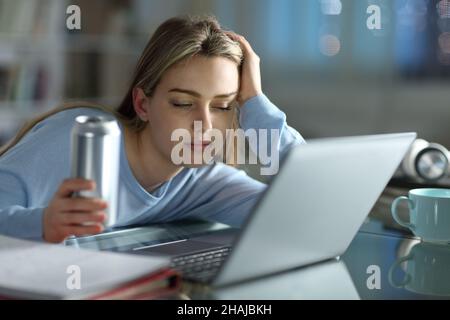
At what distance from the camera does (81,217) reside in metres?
0.91

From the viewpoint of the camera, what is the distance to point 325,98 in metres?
4.39

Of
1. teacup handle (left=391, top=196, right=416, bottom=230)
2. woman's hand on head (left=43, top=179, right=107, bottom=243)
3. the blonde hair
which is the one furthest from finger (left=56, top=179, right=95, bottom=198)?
teacup handle (left=391, top=196, right=416, bottom=230)

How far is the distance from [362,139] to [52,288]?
429 mm

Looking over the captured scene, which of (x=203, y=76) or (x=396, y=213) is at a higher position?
(x=203, y=76)

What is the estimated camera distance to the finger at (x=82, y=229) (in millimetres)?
921

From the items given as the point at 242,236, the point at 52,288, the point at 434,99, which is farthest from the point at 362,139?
the point at 434,99

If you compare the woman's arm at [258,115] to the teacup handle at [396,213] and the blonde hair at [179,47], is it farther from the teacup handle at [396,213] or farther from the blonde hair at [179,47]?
the teacup handle at [396,213]

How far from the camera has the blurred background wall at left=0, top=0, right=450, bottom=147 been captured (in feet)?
12.8

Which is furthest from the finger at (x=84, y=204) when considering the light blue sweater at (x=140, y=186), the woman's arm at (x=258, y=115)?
the woman's arm at (x=258, y=115)

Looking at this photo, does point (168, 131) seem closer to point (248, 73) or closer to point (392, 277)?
point (248, 73)

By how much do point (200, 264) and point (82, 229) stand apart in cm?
17

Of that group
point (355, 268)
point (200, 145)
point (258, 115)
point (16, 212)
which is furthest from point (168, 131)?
point (355, 268)

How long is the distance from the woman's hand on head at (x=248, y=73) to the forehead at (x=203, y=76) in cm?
5
